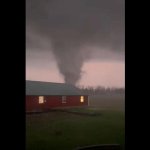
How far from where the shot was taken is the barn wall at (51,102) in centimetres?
862

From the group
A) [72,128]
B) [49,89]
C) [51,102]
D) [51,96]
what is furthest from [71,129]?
[49,89]

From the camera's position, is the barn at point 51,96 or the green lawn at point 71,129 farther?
the barn at point 51,96

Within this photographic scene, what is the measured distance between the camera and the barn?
920 cm

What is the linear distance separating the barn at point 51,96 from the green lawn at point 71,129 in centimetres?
49

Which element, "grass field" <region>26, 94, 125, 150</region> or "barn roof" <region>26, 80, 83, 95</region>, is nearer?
"grass field" <region>26, 94, 125, 150</region>

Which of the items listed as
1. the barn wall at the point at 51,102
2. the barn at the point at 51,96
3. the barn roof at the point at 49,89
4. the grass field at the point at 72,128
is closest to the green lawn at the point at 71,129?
the grass field at the point at 72,128

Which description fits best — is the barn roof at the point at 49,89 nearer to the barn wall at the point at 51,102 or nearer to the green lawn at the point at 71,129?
the barn wall at the point at 51,102

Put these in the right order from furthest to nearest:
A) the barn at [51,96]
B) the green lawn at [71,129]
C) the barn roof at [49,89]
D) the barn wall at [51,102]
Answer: the barn roof at [49,89], the barn at [51,96], the barn wall at [51,102], the green lawn at [71,129]

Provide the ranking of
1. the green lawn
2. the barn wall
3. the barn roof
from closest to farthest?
the green lawn, the barn wall, the barn roof

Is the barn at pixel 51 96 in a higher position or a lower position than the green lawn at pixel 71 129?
higher

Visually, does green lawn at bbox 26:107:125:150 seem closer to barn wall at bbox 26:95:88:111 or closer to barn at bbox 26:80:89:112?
barn wall at bbox 26:95:88:111

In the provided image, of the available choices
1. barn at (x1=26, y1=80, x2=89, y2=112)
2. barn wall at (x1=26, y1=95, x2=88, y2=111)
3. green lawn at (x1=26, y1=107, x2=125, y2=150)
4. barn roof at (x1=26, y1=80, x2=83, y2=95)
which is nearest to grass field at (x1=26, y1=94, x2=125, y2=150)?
green lawn at (x1=26, y1=107, x2=125, y2=150)
